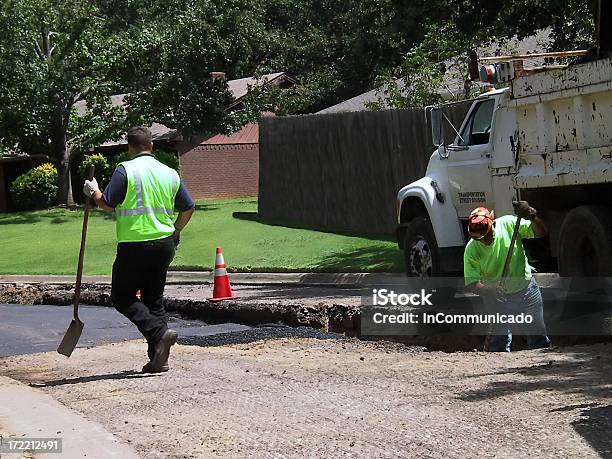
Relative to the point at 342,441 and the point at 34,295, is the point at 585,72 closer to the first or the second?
the point at 342,441

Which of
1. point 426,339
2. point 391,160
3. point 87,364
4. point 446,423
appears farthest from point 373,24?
point 446,423

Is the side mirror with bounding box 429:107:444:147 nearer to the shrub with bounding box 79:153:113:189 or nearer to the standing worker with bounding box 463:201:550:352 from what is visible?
the standing worker with bounding box 463:201:550:352

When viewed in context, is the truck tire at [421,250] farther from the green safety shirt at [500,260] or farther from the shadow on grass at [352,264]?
the green safety shirt at [500,260]

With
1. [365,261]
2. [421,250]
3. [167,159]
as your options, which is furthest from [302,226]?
[167,159]

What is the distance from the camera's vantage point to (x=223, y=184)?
41.9 m

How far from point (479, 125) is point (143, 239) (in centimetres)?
564

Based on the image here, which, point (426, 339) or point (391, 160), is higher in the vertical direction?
point (391, 160)

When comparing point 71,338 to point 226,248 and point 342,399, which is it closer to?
point 342,399

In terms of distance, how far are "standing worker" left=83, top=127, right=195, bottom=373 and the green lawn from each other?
8.85 m

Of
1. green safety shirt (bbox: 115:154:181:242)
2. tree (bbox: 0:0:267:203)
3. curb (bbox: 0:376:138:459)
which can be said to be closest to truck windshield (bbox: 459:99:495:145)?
green safety shirt (bbox: 115:154:181:242)

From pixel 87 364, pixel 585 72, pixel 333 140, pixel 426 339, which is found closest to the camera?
pixel 87 364

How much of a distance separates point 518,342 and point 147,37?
25236mm

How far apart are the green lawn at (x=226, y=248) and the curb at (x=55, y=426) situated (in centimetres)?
1023

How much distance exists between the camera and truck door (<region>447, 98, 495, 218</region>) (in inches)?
496
